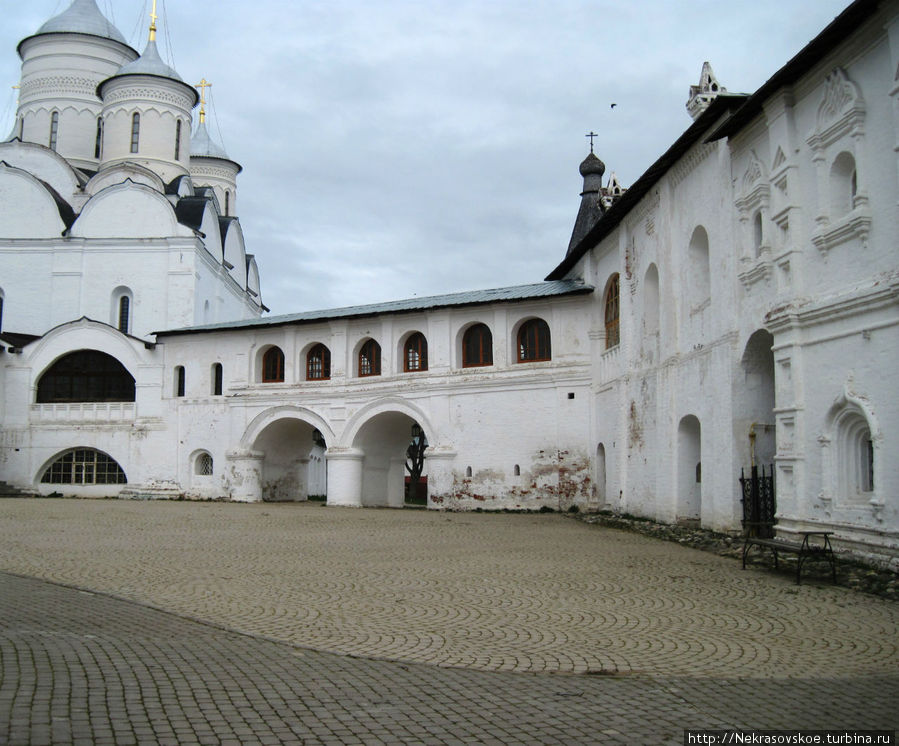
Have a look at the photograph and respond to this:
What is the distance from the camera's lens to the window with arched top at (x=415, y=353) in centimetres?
2362

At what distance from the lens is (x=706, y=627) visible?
650 centimetres

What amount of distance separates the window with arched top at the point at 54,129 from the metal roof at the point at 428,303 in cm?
1266

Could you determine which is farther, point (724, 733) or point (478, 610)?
point (478, 610)

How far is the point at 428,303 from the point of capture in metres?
23.8

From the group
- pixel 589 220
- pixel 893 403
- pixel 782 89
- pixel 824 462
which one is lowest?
pixel 824 462

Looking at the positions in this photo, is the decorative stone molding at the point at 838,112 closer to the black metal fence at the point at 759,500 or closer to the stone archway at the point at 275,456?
the black metal fence at the point at 759,500

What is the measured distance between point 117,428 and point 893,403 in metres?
23.5

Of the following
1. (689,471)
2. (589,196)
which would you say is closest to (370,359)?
(589,196)

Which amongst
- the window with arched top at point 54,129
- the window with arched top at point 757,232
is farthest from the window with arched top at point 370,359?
the window with arched top at point 54,129

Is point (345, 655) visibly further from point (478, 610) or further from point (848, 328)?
point (848, 328)

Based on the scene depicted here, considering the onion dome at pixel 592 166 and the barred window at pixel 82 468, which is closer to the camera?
the barred window at pixel 82 468

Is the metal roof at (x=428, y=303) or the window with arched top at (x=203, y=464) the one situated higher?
the metal roof at (x=428, y=303)

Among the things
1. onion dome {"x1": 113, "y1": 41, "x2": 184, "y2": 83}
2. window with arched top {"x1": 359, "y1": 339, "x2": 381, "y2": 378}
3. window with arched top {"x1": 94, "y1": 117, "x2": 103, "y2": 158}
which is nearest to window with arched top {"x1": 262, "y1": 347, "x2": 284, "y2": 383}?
Result: window with arched top {"x1": 359, "y1": 339, "x2": 381, "y2": 378}

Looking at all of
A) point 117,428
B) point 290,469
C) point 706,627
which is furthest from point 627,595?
point 117,428
